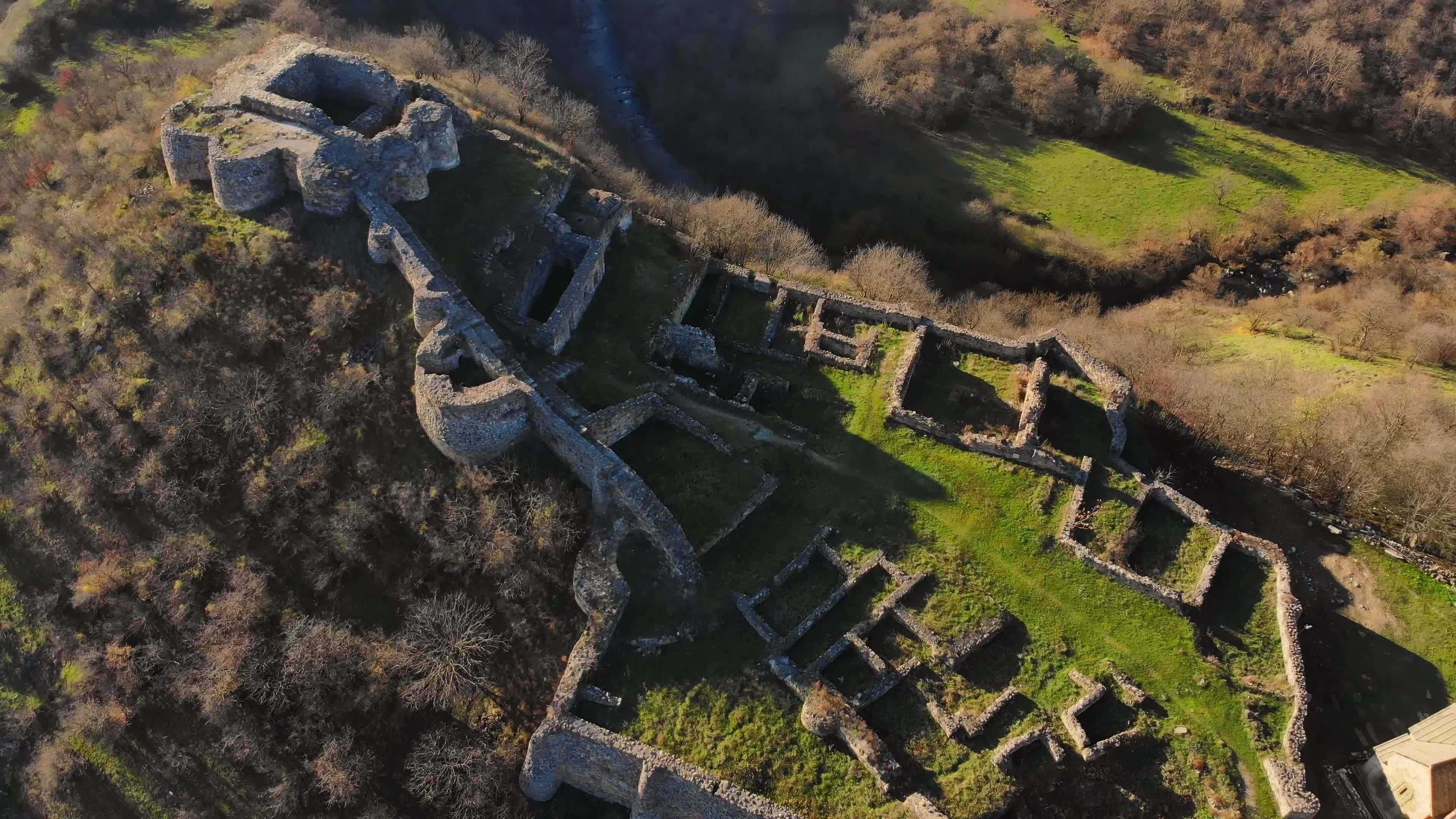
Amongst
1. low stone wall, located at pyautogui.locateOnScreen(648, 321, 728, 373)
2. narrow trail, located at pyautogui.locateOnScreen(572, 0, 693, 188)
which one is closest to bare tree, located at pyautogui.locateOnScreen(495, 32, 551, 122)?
narrow trail, located at pyautogui.locateOnScreen(572, 0, 693, 188)

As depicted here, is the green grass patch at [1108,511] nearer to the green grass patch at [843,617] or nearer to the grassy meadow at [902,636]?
the grassy meadow at [902,636]

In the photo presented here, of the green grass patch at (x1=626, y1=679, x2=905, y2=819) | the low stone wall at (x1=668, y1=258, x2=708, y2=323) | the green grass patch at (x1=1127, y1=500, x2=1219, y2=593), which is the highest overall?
the low stone wall at (x1=668, y1=258, x2=708, y2=323)

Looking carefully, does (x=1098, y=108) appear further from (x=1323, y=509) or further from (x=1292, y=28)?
(x=1323, y=509)

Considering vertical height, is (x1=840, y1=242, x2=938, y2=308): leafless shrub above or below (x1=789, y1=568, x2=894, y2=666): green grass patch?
above

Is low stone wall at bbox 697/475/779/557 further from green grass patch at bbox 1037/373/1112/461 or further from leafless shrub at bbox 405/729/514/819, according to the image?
green grass patch at bbox 1037/373/1112/461

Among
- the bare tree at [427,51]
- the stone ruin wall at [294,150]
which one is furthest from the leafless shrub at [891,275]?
the bare tree at [427,51]

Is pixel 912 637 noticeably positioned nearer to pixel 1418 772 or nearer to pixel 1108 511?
pixel 1108 511

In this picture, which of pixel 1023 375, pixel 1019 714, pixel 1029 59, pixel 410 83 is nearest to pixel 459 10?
pixel 410 83
